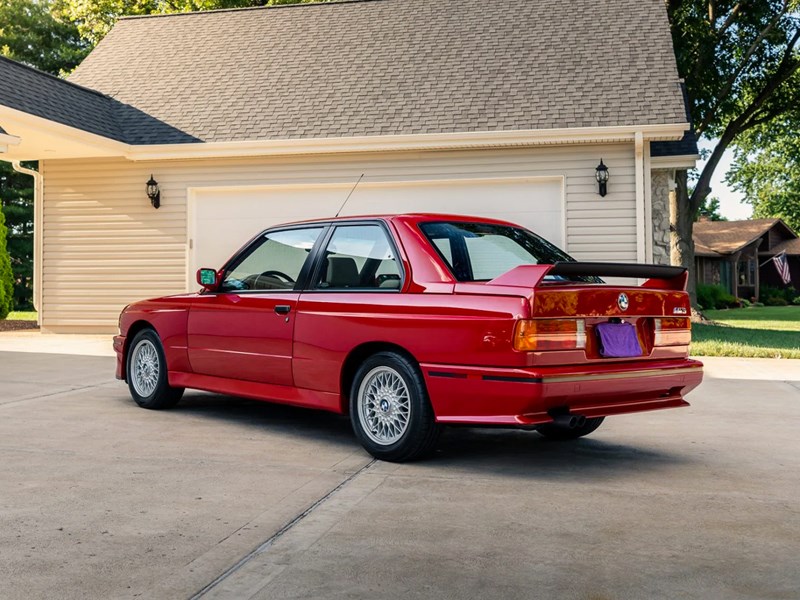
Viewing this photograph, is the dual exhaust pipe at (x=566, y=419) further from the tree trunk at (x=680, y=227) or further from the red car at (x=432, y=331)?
the tree trunk at (x=680, y=227)

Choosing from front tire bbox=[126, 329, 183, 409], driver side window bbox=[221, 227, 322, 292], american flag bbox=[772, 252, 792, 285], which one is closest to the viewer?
driver side window bbox=[221, 227, 322, 292]

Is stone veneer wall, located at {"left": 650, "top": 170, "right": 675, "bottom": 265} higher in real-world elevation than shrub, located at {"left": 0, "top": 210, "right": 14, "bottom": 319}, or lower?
higher

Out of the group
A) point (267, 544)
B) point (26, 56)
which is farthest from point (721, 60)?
point (26, 56)

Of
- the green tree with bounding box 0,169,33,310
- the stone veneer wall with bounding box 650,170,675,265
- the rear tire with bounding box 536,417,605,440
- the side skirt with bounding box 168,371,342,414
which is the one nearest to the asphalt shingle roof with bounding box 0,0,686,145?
the stone veneer wall with bounding box 650,170,675,265

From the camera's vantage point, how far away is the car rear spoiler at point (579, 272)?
15.9ft

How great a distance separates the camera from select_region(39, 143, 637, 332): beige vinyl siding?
43.5 ft

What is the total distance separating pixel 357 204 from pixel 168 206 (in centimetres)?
327

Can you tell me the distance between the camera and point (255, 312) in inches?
249

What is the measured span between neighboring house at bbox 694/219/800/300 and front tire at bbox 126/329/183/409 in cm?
3525

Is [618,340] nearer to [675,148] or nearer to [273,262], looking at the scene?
[273,262]

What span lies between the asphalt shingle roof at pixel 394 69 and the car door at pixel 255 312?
293 inches

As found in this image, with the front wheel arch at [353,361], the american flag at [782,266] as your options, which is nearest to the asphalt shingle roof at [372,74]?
the front wheel arch at [353,361]

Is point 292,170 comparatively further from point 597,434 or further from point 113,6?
point 113,6

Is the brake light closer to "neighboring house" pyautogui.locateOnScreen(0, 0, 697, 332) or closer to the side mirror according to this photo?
the side mirror
